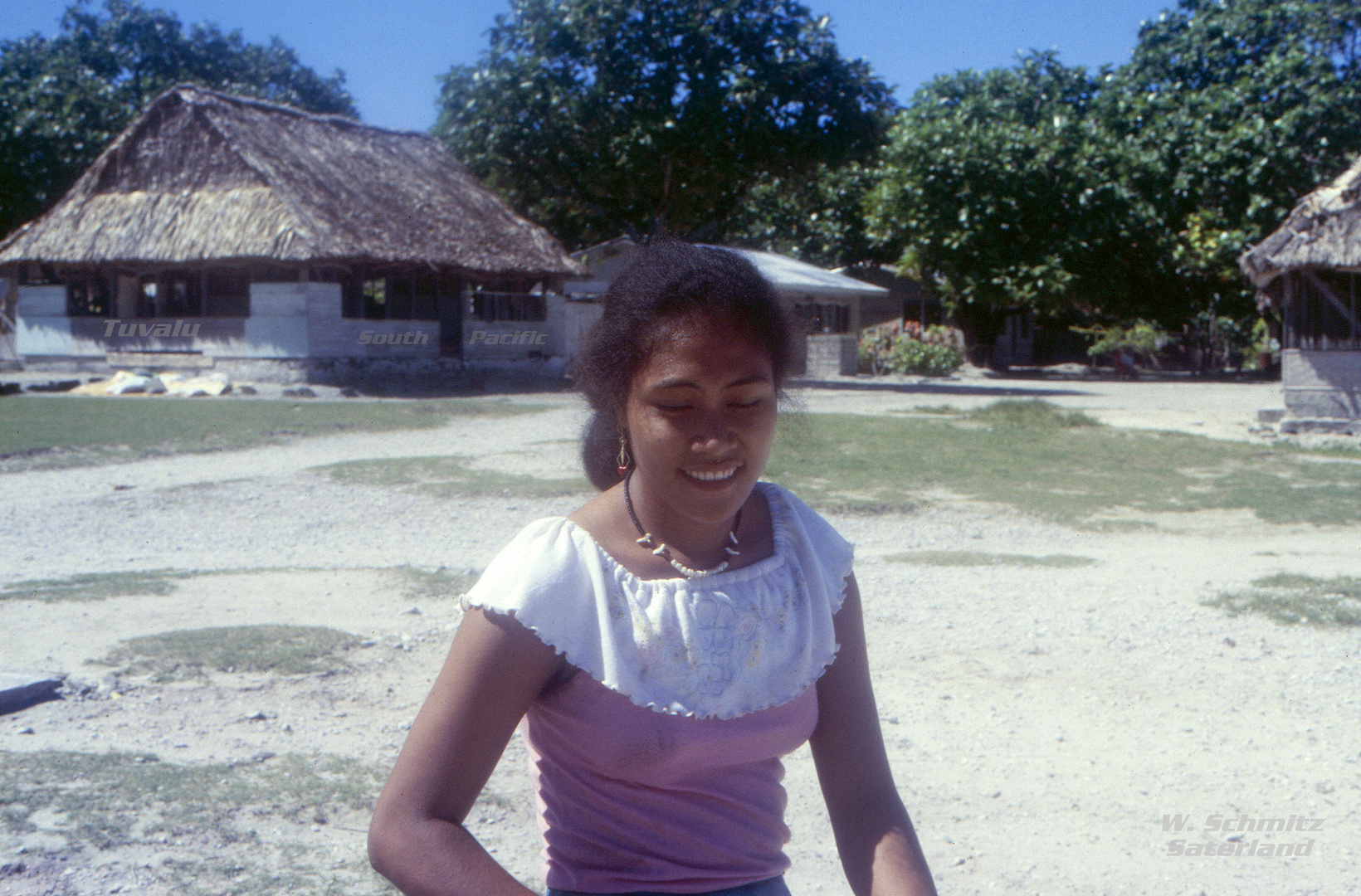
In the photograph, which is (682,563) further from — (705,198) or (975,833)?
(705,198)

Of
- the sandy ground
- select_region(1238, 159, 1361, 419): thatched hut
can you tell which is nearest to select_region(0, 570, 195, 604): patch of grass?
the sandy ground

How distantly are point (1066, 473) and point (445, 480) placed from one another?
6351 millimetres

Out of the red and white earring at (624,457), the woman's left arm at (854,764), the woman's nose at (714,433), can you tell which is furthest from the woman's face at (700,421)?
the woman's left arm at (854,764)

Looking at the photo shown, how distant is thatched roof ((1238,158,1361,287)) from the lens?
15852mm

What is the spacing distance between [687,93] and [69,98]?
20.1 meters

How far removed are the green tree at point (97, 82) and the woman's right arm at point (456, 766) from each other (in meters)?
39.1

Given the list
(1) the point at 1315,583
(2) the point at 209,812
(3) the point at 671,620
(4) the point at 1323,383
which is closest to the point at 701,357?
(3) the point at 671,620

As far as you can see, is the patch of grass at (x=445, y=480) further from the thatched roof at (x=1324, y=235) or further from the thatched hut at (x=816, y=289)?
the thatched hut at (x=816, y=289)

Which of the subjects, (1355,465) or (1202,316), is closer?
(1355,465)

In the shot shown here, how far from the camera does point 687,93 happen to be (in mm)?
28859

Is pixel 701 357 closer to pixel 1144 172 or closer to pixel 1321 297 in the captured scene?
pixel 1321 297

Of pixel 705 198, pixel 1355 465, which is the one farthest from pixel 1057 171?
pixel 1355 465

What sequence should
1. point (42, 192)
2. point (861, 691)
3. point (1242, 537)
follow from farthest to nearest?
1. point (42, 192)
2. point (1242, 537)
3. point (861, 691)

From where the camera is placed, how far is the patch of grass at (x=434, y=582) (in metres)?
6.82
